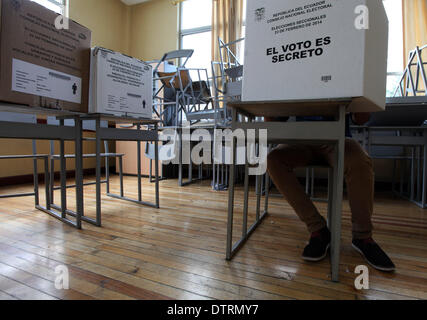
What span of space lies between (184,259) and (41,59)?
1130mm

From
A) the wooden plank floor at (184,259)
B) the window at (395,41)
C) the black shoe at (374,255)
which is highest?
the window at (395,41)

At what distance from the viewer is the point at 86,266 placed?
3.01 ft

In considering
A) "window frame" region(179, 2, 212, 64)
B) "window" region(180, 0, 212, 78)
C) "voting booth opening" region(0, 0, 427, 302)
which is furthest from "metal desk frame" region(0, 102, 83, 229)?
"window frame" region(179, 2, 212, 64)

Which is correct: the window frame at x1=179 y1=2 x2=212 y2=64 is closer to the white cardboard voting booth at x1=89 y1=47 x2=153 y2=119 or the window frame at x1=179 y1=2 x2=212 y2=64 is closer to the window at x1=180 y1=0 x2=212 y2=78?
the window at x1=180 y1=0 x2=212 y2=78

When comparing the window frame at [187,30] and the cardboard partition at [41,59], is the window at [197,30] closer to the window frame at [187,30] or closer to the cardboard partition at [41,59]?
the window frame at [187,30]

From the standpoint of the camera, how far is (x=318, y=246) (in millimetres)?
998

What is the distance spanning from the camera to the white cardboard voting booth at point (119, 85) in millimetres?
1390

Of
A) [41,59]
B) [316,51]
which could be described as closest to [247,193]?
[316,51]

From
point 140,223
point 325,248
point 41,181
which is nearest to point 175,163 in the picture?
point 41,181

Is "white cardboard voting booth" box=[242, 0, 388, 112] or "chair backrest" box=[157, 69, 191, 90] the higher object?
"chair backrest" box=[157, 69, 191, 90]

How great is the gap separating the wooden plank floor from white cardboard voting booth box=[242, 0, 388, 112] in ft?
1.98

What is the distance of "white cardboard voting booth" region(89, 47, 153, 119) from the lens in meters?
1.39

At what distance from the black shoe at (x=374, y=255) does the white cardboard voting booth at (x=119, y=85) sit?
1412mm

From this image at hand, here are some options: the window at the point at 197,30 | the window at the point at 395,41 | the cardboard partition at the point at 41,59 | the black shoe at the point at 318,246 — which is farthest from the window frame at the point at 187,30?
the black shoe at the point at 318,246
